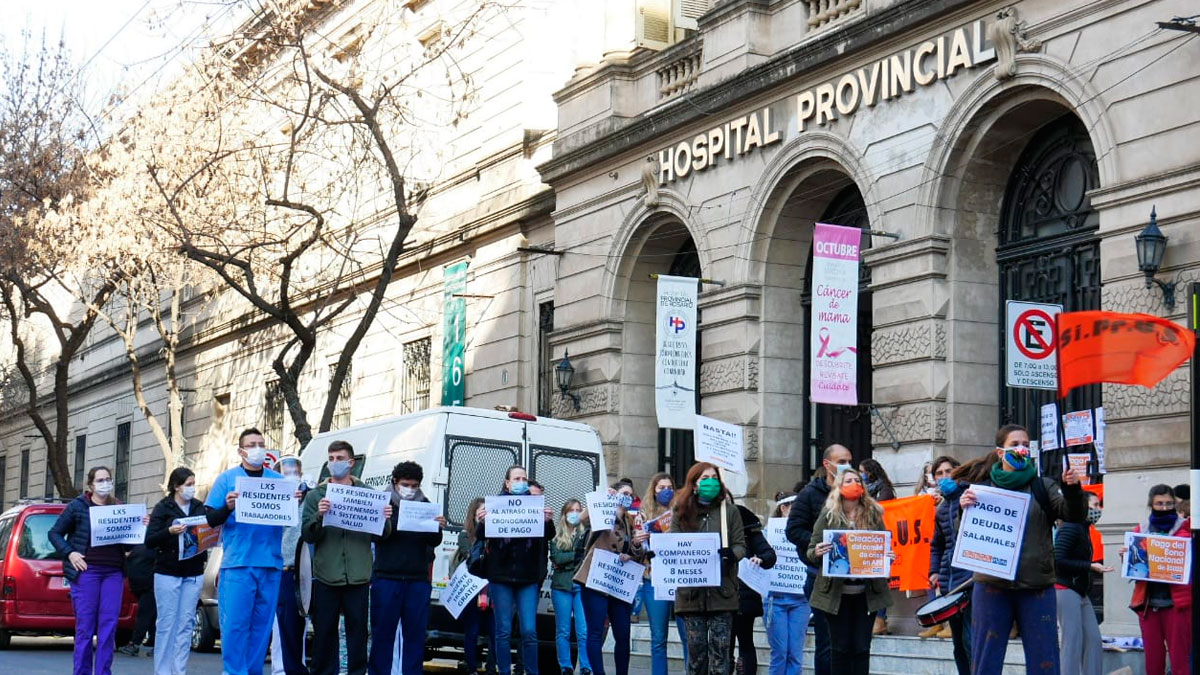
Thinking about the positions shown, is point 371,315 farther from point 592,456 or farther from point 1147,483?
point 1147,483

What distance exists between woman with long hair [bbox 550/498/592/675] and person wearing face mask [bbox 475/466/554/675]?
830mm

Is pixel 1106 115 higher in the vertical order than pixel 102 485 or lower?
higher

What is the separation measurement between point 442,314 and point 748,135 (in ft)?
31.5

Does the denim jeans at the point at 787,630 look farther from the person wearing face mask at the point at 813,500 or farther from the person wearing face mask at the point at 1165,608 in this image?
the person wearing face mask at the point at 1165,608

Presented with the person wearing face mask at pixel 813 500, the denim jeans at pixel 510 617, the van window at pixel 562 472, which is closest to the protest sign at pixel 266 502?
the denim jeans at pixel 510 617

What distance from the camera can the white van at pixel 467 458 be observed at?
16.7 meters

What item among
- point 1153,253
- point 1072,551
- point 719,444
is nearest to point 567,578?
point 719,444

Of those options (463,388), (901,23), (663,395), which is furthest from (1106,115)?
(463,388)

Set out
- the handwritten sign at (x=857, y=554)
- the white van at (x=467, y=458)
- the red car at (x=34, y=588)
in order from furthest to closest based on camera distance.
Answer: the red car at (x=34, y=588)
the white van at (x=467, y=458)
the handwritten sign at (x=857, y=554)

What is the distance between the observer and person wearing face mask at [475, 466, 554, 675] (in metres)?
14.9

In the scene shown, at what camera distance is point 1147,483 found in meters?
15.5

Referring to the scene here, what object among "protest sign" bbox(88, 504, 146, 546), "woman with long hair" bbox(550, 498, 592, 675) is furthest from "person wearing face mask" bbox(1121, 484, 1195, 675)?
"protest sign" bbox(88, 504, 146, 546)

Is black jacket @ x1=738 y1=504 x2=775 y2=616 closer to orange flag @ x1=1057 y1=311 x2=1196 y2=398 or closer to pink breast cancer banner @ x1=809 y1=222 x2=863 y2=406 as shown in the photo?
orange flag @ x1=1057 y1=311 x2=1196 y2=398

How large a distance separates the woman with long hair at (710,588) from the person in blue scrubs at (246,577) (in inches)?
128
